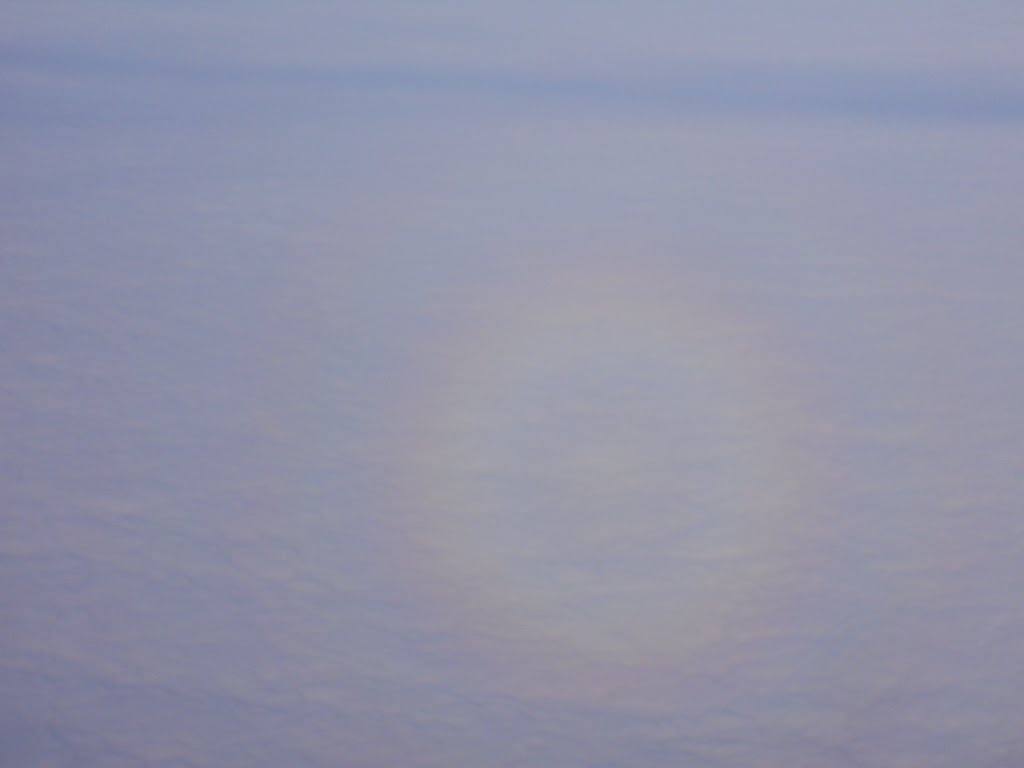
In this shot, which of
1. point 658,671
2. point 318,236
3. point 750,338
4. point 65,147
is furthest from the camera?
point 65,147

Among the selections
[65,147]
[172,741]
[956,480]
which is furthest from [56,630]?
[65,147]

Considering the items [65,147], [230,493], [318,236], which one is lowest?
[230,493]

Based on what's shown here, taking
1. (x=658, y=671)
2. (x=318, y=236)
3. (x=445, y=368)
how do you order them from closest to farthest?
(x=658, y=671)
(x=445, y=368)
(x=318, y=236)

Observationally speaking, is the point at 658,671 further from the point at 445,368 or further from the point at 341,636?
the point at 445,368

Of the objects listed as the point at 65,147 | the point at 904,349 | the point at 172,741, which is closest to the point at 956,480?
the point at 904,349

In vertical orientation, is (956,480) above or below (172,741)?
above

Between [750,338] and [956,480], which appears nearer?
[956,480]
